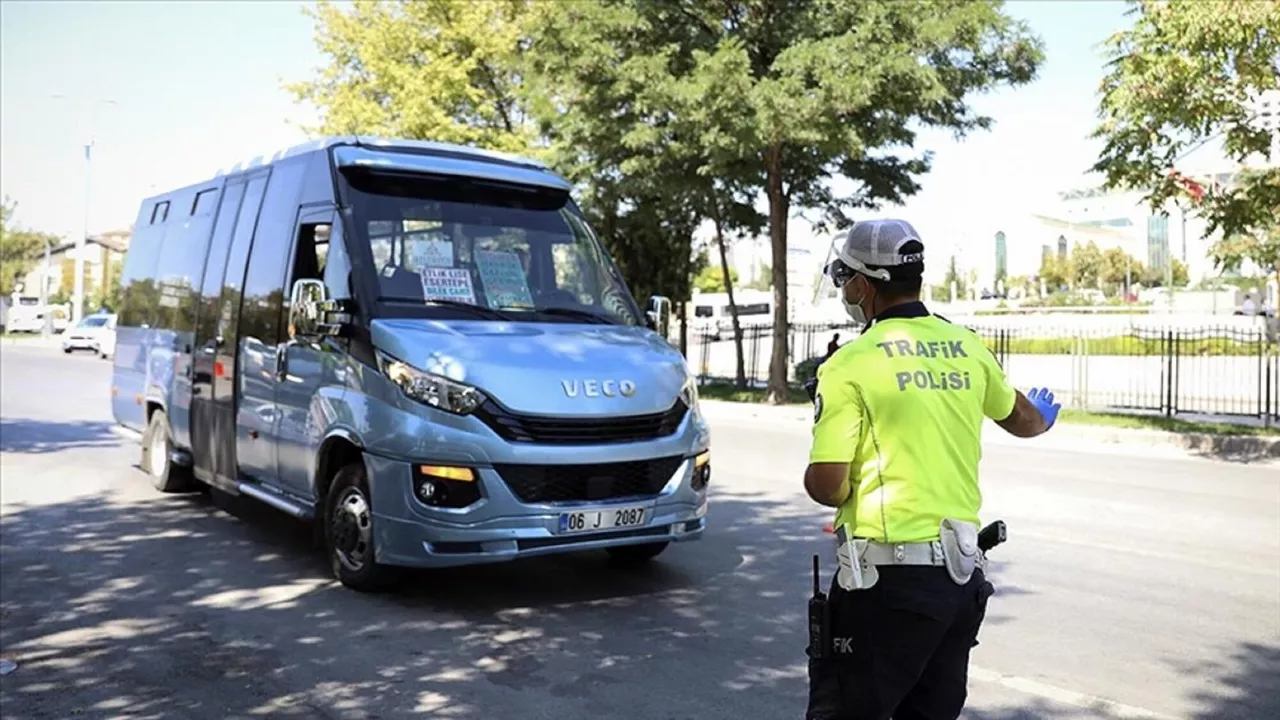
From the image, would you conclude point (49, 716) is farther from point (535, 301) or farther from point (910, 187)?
point (910, 187)

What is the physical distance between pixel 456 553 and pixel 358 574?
0.86 m

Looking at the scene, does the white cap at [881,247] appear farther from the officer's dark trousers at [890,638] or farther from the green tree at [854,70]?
the green tree at [854,70]

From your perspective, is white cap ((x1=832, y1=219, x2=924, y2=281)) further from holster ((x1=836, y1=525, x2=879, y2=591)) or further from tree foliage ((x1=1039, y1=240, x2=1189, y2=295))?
tree foliage ((x1=1039, y1=240, x2=1189, y2=295))

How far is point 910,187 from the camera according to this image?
21.0 m

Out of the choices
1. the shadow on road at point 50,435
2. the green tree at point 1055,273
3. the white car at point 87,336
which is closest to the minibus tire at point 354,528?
the shadow on road at point 50,435

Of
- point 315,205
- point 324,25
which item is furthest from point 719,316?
point 315,205

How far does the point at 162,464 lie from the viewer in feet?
32.0

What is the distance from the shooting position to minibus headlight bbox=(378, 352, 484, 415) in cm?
575

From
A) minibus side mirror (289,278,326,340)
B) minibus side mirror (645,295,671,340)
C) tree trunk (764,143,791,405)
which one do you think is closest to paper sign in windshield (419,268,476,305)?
minibus side mirror (289,278,326,340)

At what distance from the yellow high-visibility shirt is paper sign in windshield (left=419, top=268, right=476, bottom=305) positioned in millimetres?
4003

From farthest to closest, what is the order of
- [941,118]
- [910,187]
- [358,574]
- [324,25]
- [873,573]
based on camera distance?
[324,25]
[910,187]
[941,118]
[358,574]
[873,573]

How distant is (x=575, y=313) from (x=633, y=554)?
1.51 metres

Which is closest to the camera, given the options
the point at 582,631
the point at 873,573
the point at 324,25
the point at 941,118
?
the point at 873,573

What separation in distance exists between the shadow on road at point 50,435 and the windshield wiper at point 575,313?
28.6ft
